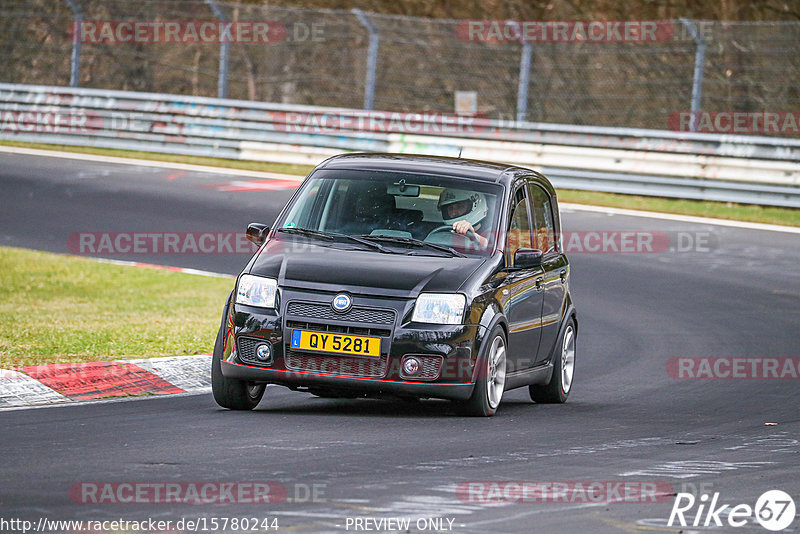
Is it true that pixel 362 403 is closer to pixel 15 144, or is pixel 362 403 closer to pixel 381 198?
pixel 381 198

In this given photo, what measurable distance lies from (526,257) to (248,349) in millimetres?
2002

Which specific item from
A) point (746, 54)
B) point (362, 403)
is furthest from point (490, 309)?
point (746, 54)

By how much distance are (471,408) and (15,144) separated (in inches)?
815

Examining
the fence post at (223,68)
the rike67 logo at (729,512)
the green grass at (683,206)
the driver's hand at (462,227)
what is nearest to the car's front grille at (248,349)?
the driver's hand at (462,227)

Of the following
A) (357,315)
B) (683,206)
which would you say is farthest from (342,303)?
(683,206)

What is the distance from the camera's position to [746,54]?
937 inches

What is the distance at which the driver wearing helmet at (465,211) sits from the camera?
31.1ft

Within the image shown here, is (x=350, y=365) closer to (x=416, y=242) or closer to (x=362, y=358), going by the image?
(x=362, y=358)

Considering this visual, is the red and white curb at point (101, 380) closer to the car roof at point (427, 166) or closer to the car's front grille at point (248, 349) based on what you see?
the car's front grille at point (248, 349)

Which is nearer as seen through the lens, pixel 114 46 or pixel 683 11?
pixel 114 46

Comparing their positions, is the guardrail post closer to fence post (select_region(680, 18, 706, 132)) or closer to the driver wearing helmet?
fence post (select_region(680, 18, 706, 132))

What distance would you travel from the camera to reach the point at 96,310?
46.5 ft

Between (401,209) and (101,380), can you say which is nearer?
(401,209)

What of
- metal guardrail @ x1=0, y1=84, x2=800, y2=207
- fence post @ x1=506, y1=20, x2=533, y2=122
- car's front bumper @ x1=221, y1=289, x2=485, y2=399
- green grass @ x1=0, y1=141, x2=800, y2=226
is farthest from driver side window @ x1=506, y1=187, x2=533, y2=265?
fence post @ x1=506, y1=20, x2=533, y2=122
